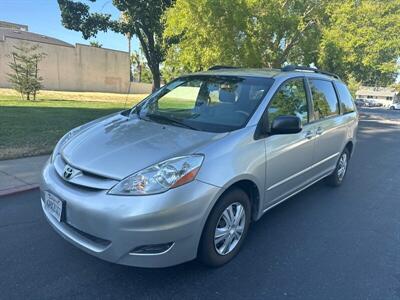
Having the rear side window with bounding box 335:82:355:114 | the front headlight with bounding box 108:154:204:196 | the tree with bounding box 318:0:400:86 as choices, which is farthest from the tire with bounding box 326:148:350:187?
the tree with bounding box 318:0:400:86

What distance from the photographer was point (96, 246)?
2.63 meters

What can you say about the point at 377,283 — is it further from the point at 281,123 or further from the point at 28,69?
the point at 28,69

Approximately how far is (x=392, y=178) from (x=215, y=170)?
5176 mm

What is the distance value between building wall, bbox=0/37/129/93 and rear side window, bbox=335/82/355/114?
32.2 m

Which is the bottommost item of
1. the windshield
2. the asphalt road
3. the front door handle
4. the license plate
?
the asphalt road

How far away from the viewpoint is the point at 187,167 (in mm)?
2709

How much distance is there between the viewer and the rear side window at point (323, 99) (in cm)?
454

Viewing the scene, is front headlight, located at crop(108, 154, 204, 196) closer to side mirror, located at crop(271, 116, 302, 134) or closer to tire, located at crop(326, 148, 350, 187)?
side mirror, located at crop(271, 116, 302, 134)

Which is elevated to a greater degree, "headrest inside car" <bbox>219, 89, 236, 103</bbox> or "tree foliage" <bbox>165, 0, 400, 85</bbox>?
"tree foliage" <bbox>165, 0, 400, 85</bbox>

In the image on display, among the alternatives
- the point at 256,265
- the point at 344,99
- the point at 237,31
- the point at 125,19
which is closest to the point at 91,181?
the point at 256,265

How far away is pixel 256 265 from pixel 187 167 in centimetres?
124

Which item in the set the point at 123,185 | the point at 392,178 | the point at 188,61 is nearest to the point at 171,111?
the point at 123,185

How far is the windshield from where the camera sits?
346cm

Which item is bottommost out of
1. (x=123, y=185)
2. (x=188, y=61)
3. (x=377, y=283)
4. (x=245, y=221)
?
(x=377, y=283)
